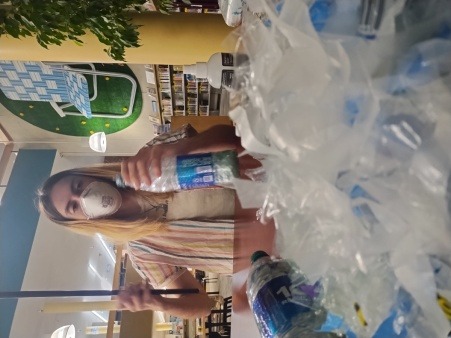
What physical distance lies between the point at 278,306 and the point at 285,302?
1 centimetres

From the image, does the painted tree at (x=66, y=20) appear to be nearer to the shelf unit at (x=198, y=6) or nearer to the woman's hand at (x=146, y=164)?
the woman's hand at (x=146, y=164)

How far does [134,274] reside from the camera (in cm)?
117

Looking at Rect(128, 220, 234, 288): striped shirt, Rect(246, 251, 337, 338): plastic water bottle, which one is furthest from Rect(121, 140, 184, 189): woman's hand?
Rect(246, 251, 337, 338): plastic water bottle

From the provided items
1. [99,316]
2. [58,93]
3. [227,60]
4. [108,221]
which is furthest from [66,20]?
[58,93]

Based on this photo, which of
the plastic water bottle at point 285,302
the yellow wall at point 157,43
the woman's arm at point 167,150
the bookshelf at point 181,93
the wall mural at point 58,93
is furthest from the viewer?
the bookshelf at point 181,93

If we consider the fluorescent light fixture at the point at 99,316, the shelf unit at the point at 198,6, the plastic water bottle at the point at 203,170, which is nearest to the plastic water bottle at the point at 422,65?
the plastic water bottle at the point at 203,170

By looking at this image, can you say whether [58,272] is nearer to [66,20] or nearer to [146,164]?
[146,164]

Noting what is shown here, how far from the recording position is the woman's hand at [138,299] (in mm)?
1131

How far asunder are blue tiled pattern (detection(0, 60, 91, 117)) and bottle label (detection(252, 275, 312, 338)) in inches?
73.5

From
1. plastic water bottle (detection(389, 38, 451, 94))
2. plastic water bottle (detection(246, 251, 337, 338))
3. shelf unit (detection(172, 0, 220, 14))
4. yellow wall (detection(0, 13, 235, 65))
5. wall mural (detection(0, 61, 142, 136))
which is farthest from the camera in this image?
wall mural (detection(0, 61, 142, 136))

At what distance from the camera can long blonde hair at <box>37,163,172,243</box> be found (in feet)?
3.81

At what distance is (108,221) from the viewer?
1158 millimetres

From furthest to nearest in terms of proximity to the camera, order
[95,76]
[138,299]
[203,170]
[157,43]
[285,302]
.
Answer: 1. [95,76]
2. [157,43]
3. [138,299]
4. [203,170]
5. [285,302]

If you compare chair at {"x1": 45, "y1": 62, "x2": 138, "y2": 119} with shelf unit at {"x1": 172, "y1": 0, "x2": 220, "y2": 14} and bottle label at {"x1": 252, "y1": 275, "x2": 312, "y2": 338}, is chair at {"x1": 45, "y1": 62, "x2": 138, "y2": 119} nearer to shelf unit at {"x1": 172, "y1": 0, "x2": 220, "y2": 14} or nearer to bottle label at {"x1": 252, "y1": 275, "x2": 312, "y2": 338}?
shelf unit at {"x1": 172, "y1": 0, "x2": 220, "y2": 14}
